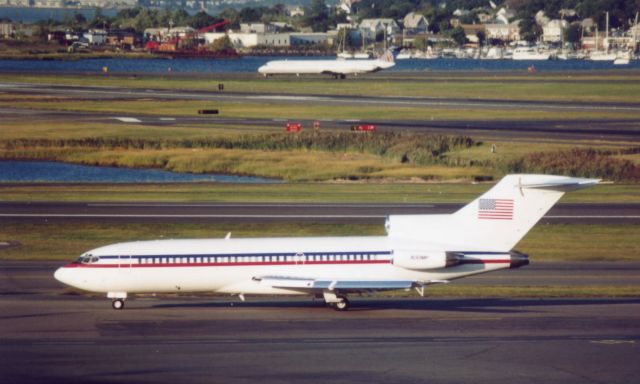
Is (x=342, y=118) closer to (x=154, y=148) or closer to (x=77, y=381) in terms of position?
(x=154, y=148)

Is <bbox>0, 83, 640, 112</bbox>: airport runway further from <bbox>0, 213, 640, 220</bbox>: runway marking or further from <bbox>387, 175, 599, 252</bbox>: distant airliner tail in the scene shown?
<bbox>387, 175, 599, 252</bbox>: distant airliner tail

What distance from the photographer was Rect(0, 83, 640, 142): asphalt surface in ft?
316

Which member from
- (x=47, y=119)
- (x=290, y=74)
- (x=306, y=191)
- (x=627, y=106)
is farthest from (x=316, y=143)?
(x=290, y=74)

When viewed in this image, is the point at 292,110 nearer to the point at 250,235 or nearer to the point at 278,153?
the point at 278,153

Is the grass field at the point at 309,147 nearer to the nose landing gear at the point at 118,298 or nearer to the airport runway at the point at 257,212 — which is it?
the airport runway at the point at 257,212

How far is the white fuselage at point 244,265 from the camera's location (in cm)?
3797

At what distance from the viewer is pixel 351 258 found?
38.0 metres

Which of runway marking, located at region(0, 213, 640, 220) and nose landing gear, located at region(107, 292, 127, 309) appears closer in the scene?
nose landing gear, located at region(107, 292, 127, 309)

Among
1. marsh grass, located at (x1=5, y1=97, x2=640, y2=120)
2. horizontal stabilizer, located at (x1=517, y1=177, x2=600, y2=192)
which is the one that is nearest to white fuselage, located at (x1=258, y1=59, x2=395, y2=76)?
marsh grass, located at (x1=5, y1=97, x2=640, y2=120)

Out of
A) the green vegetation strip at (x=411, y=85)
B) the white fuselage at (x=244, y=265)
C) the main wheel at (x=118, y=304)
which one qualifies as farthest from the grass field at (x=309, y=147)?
the main wheel at (x=118, y=304)

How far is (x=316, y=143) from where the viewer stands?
9000cm

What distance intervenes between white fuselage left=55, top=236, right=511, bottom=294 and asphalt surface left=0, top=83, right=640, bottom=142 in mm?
55472

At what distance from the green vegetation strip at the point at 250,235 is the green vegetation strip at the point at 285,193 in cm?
930

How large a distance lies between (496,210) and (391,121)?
69.1 metres
